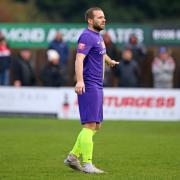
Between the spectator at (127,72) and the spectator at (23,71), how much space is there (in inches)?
108

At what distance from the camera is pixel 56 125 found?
21.7 meters

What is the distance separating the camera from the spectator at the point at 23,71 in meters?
26.8

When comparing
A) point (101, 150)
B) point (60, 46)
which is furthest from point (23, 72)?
point (101, 150)

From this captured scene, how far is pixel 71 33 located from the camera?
30.0 m

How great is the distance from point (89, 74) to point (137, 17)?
49.9 metres

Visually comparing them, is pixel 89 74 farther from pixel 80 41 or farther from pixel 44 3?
pixel 44 3

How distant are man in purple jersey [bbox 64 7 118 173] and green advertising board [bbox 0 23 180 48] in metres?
18.0

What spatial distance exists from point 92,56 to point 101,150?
351 cm

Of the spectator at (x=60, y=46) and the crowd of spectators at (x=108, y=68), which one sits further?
the spectator at (x=60, y=46)


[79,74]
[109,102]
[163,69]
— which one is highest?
[79,74]

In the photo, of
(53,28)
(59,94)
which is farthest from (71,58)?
(59,94)

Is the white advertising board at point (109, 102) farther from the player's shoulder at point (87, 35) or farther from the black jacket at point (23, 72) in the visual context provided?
the player's shoulder at point (87, 35)

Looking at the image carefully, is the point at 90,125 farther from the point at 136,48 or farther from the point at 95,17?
the point at 136,48

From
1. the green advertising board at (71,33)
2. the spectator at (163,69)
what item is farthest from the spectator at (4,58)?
the spectator at (163,69)
